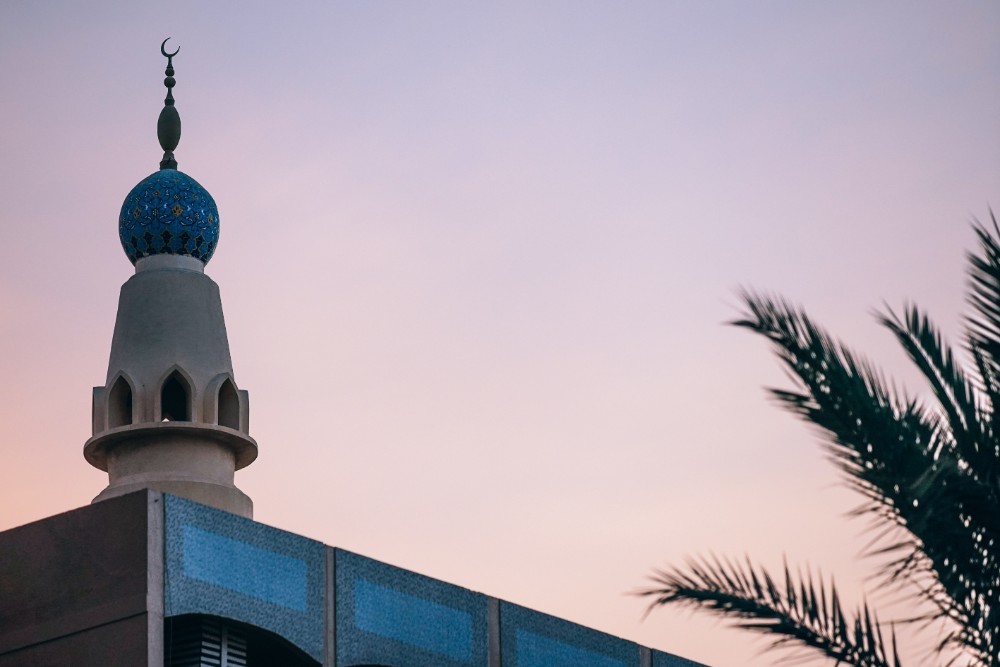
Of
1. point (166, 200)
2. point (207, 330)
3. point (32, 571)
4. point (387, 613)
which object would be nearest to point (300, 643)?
point (387, 613)

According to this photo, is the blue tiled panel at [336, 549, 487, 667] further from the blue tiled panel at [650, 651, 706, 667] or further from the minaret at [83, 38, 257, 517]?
the blue tiled panel at [650, 651, 706, 667]

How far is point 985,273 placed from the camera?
11.3 meters

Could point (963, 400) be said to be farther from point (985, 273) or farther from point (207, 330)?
point (207, 330)

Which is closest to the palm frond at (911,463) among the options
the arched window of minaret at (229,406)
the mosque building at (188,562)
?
the mosque building at (188,562)

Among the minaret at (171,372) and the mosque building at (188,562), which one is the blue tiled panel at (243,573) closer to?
the mosque building at (188,562)

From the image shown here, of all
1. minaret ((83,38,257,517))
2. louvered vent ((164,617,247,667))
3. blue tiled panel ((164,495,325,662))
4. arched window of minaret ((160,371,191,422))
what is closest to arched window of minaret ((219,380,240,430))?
minaret ((83,38,257,517))

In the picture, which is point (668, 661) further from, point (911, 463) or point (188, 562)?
point (911, 463)

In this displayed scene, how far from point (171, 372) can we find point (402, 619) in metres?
4.38

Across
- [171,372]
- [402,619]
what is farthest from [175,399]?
[402,619]

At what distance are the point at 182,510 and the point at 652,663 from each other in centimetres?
838

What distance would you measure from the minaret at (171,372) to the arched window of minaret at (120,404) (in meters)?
0.01

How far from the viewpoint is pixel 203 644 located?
1831 cm

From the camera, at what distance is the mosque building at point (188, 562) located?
1805 centimetres

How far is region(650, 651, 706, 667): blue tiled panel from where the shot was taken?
24.7 meters
